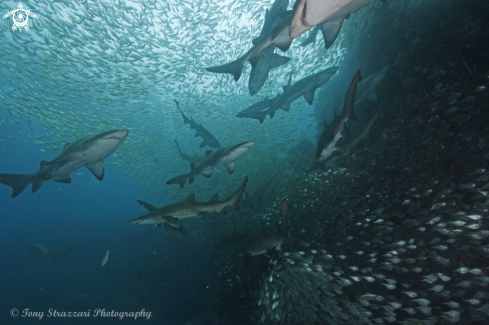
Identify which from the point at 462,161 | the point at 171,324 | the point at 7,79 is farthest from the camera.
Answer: the point at 7,79

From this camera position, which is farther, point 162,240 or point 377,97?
point 162,240

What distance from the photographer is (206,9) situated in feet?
48.8

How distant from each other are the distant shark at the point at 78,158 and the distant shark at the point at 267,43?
3.27 meters

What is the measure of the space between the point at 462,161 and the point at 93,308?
21514 mm

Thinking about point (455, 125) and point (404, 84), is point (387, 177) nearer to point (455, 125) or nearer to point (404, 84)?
point (455, 125)

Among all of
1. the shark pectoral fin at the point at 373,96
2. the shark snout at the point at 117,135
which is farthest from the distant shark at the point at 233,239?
the shark pectoral fin at the point at 373,96

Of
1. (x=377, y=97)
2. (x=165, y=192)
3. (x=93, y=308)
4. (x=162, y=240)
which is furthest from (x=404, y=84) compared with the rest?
(x=165, y=192)

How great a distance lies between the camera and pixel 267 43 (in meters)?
4.91

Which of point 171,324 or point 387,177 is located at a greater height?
point 387,177

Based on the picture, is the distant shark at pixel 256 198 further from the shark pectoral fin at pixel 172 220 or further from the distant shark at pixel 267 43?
the distant shark at pixel 267 43

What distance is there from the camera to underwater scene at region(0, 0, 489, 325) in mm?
4285

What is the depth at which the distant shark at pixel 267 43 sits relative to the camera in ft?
13.9

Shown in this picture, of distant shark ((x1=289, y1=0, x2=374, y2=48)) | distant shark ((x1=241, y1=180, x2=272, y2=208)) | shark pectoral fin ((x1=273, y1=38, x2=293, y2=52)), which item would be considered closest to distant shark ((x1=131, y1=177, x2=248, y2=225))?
shark pectoral fin ((x1=273, y1=38, x2=293, y2=52))

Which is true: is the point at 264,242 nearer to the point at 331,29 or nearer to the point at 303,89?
the point at 331,29
